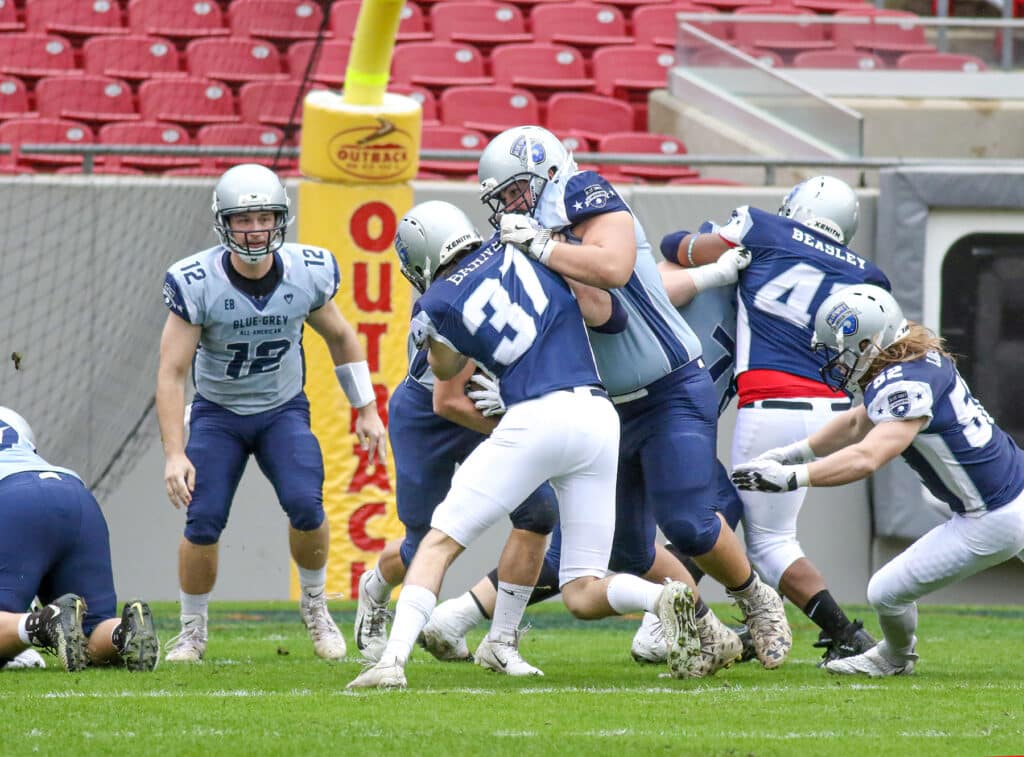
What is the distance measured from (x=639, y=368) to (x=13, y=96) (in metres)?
6.72

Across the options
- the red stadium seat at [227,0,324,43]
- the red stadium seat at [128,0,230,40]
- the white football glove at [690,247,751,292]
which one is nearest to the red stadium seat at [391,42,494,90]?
the red stadium seat at [227,0,324,43]

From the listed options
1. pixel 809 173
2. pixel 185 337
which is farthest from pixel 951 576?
pixel 809 173

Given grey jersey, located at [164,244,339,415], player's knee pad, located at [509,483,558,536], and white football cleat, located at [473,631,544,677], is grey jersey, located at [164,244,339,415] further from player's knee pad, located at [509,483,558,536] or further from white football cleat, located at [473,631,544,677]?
white football cleat, located at [473,631,544,677]

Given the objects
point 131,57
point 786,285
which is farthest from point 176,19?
point 786,285

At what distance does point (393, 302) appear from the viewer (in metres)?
8.38

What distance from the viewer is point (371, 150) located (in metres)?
8.18

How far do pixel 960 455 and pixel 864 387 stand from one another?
35 cm

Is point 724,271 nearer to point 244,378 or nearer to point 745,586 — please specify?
point 745,586

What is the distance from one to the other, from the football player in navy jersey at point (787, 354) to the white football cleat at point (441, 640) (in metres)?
1.06

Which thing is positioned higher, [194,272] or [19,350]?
[194,272]

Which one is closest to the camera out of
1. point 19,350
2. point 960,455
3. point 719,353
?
point 960,455

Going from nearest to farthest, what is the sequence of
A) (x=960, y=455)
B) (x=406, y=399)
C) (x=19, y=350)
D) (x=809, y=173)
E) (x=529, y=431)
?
(x=529, y=431)
(x=960, y=455)
(x=406, y=399)
(x=19, y=350)
(x=809, y=173)

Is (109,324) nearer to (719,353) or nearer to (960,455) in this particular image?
(719,353)

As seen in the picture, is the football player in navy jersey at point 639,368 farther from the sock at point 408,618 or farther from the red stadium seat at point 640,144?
the red stadium seat at point 640,144
